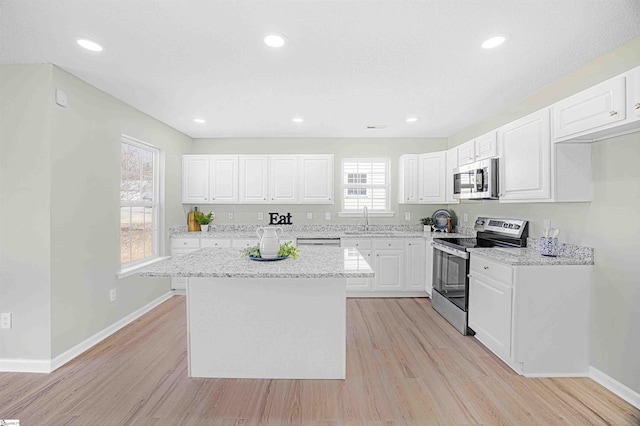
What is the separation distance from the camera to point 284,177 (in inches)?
189

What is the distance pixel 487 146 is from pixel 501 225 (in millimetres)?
902

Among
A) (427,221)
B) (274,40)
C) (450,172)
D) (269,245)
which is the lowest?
(269,245)

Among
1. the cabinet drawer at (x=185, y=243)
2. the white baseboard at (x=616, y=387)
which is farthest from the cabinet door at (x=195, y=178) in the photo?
the white baseboard at (x=616, y=387)

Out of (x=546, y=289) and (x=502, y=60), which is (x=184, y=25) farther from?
(x=546, y=289)

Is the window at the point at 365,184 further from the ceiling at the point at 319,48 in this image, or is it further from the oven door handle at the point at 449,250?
the ceiling at the point at 319,48

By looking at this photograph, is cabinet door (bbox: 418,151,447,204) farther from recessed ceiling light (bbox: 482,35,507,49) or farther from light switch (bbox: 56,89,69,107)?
light switch (bbox: 56,89,69,107)

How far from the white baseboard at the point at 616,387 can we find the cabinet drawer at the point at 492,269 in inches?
34.3

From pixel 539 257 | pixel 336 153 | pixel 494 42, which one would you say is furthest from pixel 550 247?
pixel 336 153

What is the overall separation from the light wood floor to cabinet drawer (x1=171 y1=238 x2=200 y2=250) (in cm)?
178

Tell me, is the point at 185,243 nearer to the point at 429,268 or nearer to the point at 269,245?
the point at 269,245

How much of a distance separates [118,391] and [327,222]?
343cm

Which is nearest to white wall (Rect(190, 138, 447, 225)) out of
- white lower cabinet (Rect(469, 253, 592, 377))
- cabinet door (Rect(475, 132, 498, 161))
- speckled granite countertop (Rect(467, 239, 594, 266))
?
cabinet door (Rect(475, 132, 498, 161))

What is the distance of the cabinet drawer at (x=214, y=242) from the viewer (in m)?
4.57

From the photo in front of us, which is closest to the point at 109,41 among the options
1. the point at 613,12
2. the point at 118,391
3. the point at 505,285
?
the point at 118,391
